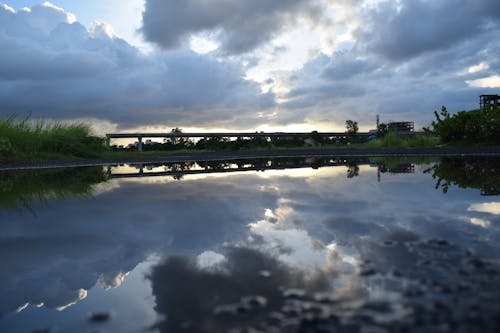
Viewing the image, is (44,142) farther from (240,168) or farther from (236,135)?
(236,135)

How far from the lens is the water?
1.66m

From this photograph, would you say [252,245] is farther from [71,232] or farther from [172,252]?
[71,232]

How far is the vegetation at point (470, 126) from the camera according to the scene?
60.8 feet

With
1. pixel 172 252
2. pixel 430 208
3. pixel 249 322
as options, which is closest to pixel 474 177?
pixel 430 208

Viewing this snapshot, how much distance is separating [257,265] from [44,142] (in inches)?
613

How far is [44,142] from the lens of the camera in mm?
15312

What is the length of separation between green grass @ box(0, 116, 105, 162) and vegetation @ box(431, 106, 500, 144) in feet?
62.0

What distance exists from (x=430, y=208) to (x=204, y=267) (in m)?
2.89

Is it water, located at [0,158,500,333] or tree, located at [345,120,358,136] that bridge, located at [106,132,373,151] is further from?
water, located at [0,158,500,333]

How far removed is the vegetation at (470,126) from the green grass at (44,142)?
18.9m

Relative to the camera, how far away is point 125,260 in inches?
106

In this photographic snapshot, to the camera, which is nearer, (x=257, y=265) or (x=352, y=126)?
(x=257, y=265)

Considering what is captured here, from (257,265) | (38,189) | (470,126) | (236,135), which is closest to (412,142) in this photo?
(470,126)

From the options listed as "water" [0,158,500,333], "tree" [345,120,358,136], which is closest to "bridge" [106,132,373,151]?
"tree" [345,120,358,136]
